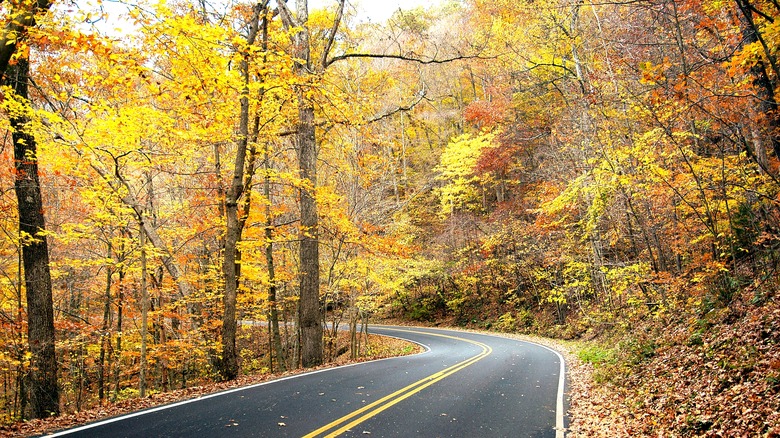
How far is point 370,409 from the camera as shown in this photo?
21.3ft

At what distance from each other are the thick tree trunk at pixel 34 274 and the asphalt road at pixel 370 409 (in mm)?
4863

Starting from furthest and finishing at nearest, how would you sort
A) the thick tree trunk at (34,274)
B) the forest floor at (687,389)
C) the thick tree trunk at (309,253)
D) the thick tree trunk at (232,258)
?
the thick tree trunk at (309,253), the thick tree trunk at (232,258), the thick tree trunk at (34,274), the forest floor at (687,389)

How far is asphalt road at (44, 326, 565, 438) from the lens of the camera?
5.32 m

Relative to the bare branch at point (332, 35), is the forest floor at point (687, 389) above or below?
below

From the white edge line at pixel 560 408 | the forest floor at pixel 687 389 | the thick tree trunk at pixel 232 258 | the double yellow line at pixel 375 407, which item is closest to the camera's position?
the forest floor at pixel 687 389

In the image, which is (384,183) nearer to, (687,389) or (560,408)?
(560,408)

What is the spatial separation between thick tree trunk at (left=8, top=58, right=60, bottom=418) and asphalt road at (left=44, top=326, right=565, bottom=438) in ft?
16.0

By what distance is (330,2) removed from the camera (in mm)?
16547

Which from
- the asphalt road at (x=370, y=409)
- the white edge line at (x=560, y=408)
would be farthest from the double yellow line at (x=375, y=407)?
the white edge line at (x=560, y=408)

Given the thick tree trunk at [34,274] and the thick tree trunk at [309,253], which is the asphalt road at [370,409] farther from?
the thick tree trunk at [34,274]

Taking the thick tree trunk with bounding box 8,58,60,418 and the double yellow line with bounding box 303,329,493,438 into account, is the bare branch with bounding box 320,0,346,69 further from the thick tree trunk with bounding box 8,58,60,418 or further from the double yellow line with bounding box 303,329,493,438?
the double yellow line with bounding box 303,329,493,438

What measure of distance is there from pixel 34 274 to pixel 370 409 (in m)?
8.25

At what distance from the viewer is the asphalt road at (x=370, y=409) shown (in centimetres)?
532

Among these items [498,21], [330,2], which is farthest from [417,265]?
[330,2]
